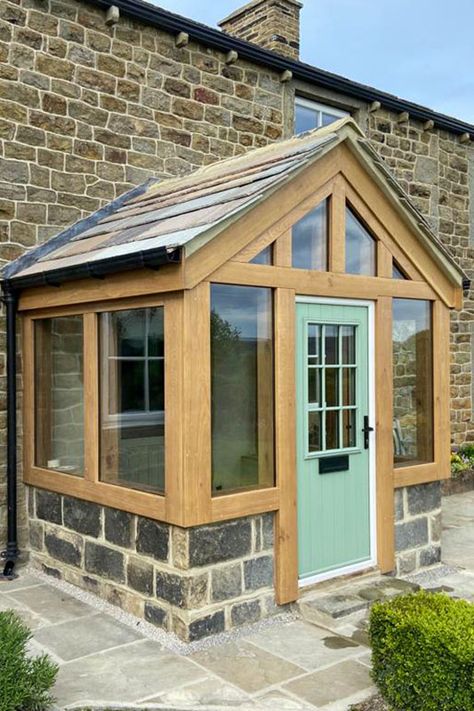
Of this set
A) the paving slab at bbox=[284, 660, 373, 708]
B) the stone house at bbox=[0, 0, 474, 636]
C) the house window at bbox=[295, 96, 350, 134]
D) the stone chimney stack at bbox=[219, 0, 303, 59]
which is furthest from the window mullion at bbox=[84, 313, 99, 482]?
the stone chimney stack at bbox=[219, 0, 303, 59]

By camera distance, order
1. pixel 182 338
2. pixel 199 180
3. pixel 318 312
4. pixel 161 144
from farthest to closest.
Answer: pixel 161 144
pixel 199 180
pixel 318 312
pixel 182 338

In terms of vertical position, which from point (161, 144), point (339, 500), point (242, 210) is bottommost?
point (339, 500)

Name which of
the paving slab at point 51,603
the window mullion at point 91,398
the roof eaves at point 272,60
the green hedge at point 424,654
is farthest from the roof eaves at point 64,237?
the green hedge at point 424,654

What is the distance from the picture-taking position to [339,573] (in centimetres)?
594

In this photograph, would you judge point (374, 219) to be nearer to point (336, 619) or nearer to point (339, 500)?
point (339, 500)

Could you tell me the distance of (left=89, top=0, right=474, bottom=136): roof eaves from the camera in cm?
778

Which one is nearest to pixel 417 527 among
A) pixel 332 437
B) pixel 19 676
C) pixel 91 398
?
pixel 332 437

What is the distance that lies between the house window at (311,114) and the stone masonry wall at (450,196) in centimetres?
101

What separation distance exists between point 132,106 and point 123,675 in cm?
598

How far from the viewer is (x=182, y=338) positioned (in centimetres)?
498

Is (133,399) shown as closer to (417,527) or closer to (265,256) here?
(265,256)

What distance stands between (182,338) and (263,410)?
38.3 inches

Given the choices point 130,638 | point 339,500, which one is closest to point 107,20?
point 339,500

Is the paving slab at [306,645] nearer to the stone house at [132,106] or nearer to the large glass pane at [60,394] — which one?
the stone house at [132,106]
